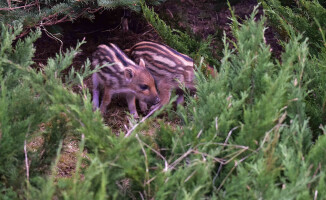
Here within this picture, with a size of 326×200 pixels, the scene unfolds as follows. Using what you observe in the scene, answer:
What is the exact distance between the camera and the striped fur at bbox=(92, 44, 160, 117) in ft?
12.8

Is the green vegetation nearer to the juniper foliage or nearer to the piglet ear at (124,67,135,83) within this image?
the juniper foliage

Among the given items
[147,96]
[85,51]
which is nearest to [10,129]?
[147,96]

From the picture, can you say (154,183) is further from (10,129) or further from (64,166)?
(64,166)

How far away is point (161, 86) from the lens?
162 inches

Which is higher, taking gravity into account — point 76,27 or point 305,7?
point 305,7

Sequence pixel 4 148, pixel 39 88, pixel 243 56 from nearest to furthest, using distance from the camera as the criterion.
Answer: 1. pixel 4 148
2. pixel 39 88
3. pixel 243 56

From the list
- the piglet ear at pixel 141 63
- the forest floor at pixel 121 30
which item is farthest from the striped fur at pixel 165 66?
the forest floor at pixel 121 30

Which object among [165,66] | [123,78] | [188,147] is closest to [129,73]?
[123,78]

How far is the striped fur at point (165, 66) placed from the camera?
3.99m

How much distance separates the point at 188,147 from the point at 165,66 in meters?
2.06

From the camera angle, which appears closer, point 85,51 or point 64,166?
point 64,166

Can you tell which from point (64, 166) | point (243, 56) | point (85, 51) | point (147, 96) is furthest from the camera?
point (85, 51)

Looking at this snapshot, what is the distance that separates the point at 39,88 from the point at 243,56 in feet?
3.27

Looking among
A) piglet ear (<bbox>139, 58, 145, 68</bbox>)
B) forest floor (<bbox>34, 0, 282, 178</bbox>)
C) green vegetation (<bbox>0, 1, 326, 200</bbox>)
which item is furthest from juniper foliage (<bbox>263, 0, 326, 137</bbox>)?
piglet ear (<bbox>139, 58, 145, 68</bbox>)
